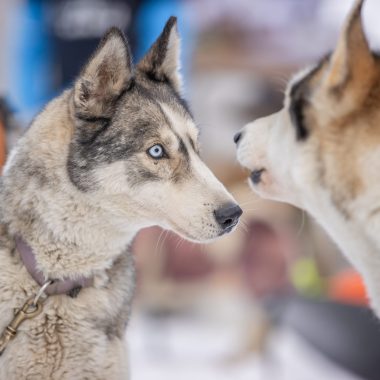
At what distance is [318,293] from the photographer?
13.2ft

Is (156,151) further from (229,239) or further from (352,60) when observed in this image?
(229,239)

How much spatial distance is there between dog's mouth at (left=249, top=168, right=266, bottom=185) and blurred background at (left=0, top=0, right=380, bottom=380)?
3.07ft

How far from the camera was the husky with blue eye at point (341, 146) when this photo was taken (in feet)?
4.57

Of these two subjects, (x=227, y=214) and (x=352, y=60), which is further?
(x=227, y=214)

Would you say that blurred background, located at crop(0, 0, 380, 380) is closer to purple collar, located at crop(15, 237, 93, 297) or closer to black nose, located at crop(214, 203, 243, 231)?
purple collar, located at crop(15, 237, 93, 297)

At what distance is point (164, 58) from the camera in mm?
1982

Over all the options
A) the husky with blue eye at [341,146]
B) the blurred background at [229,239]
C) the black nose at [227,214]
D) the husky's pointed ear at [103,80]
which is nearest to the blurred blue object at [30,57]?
the blurred background at [229,239]

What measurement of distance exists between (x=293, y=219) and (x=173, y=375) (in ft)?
6.61

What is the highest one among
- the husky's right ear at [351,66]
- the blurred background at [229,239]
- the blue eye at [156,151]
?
the husky's right ear at [351,66]

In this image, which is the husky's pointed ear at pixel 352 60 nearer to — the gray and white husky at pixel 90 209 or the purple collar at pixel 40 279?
the gray and white husky at pixel 90 209

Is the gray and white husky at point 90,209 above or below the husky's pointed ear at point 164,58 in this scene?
below

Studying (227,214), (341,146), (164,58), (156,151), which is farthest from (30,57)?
(341,146)

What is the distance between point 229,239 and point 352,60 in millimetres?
3670

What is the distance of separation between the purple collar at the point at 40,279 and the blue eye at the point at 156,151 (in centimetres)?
40
